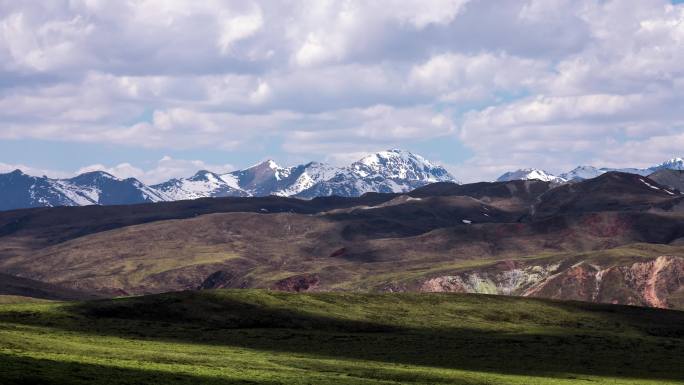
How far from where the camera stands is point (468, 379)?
8375cm

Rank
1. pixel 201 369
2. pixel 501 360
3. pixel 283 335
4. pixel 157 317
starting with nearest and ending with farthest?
pixel 201 369 < pixel 501 360 < pixel 283 335 < pixel 157 317

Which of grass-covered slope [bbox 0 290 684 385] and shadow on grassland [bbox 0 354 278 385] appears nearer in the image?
shadow on grassland [bbox 0 354 278 385]

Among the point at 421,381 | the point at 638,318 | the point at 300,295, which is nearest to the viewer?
the point at 421,381

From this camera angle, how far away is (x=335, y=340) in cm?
11688

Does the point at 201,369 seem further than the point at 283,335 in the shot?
No

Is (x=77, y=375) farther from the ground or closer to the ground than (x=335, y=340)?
farther from the ground

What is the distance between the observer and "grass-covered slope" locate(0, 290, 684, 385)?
75.2 metres

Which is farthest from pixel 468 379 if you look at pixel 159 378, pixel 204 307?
pixel 204 307

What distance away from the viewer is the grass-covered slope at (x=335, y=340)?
247ft

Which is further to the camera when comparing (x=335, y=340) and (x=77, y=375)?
(x=335, y=340)

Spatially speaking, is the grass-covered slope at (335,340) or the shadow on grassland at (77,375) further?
the grass-covered slope at (335,340)

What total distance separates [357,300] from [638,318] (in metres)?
49.3

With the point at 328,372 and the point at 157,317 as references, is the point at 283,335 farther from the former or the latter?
the point at 328,372

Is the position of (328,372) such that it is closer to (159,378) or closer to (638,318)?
(159,378)
